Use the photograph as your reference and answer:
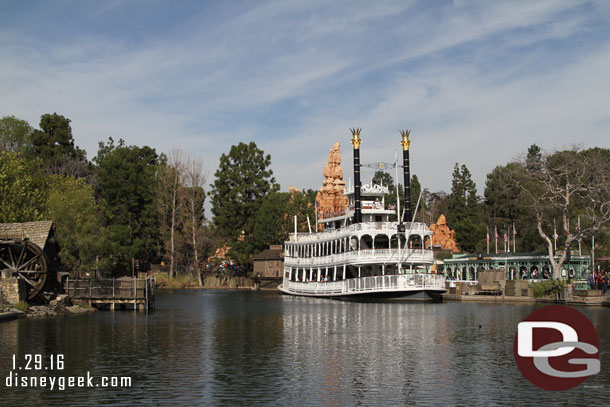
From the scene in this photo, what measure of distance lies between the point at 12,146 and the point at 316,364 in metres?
Result: 84.3

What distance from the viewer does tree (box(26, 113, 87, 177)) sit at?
3625 inches

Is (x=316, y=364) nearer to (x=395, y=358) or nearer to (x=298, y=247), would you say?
(x=395, y=358)

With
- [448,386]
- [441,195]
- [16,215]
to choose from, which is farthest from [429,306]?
[441,195]

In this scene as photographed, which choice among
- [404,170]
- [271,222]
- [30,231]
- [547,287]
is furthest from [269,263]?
[30,231]

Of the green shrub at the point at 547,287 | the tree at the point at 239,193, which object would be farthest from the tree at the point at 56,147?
the green shrub at the point at 547,287

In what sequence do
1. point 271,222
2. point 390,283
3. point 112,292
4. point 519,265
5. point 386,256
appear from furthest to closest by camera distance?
1. point 271,222
2. point 519,265
3. point 386,256
4. point 390,283
5. point 112,292

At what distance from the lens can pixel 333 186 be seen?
430ft

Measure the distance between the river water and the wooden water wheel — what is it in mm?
4178

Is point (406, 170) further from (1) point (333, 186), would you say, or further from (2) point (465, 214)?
(1) point (333, 186)

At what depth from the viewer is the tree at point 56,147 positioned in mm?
92062

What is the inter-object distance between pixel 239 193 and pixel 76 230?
145 feet

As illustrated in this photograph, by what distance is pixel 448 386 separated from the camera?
768 inches

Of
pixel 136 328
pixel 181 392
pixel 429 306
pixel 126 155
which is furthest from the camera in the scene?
pixel 126 155

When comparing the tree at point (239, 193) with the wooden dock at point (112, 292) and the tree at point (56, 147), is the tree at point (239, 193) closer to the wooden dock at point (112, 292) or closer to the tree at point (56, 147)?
the tree at point (56, 147)
